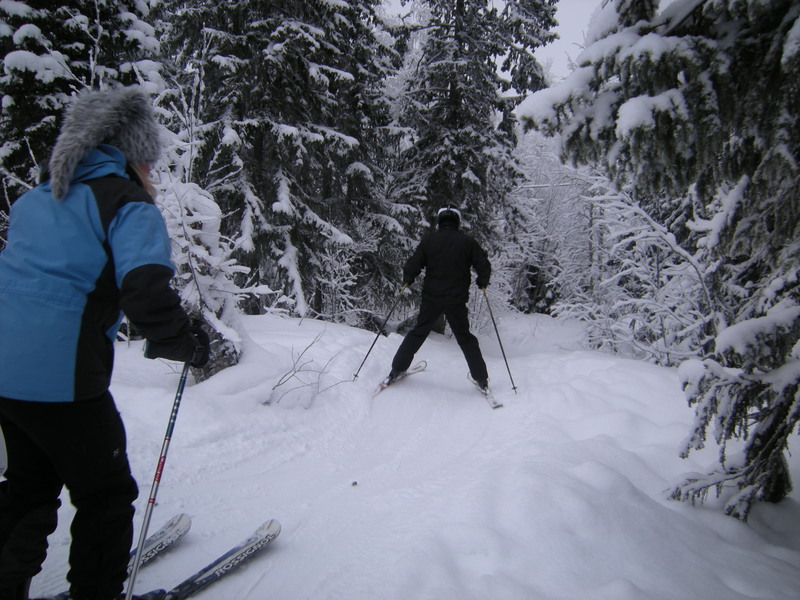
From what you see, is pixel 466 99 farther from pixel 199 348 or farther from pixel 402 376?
pixel 199 348

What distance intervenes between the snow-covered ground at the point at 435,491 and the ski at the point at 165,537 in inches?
2.6

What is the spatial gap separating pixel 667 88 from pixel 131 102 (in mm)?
2486

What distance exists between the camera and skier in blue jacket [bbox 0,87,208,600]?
5.19 feet

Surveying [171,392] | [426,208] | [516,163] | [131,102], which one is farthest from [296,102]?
[131,102]

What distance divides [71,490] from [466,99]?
11.0 meters

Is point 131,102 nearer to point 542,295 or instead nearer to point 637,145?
point 637,145

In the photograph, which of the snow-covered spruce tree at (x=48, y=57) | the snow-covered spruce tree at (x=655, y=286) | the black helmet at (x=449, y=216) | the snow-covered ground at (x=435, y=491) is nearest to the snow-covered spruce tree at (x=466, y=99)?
the snow-covered spruce tree at (x=655, y=286)

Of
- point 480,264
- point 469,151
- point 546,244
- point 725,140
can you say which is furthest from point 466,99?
point 546,244

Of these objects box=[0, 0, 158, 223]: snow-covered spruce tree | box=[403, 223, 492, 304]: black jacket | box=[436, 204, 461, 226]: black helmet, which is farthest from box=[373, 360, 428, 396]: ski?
box=[0, 0, 158, 223]: snow-covered spruce tree

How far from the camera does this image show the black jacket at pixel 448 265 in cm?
572

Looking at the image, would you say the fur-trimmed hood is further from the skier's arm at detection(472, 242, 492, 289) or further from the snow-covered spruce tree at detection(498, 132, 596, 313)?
the snow-covered spruce tree at detection(498, 132, 596, 313)

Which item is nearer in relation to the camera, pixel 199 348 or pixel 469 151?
pixel 199 348

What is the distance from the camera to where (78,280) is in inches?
63.6

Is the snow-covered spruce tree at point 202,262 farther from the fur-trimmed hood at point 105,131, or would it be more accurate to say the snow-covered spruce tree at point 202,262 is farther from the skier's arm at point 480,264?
the skier's arm at point 480,264
